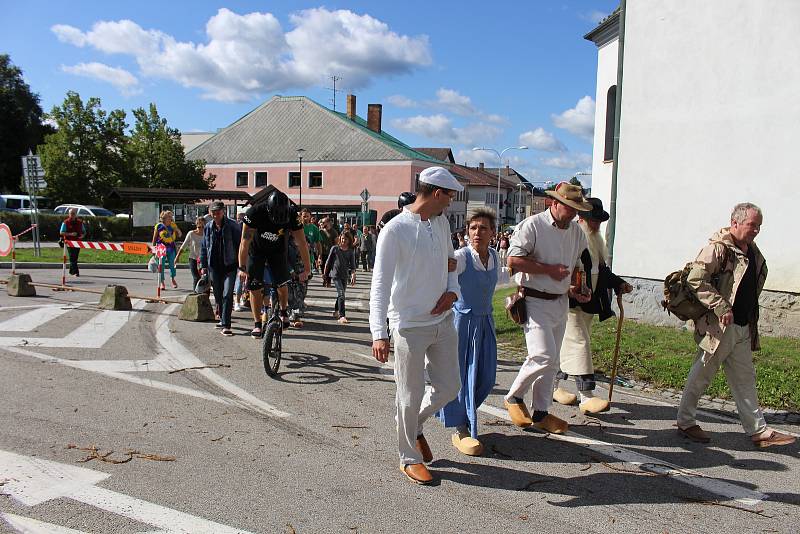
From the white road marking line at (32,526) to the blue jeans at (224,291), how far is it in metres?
5.80

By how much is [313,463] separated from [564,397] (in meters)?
2.96

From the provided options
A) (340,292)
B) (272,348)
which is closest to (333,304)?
(340,292)

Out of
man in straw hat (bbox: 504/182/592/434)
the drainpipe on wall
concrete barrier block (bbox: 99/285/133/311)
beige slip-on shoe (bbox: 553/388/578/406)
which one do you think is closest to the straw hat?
man in straw hat (bbox: 504/182/592/434)

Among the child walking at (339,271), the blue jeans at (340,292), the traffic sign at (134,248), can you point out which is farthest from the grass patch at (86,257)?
the blue jeans at (340,292)

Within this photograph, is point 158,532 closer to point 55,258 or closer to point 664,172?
point 664,172

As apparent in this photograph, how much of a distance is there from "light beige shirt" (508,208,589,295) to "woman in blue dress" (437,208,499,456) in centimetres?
36

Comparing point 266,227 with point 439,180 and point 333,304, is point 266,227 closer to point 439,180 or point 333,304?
point 439,180

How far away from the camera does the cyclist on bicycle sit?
308 inches

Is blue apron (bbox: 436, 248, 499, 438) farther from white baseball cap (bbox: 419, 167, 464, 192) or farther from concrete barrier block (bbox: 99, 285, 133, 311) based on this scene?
concrete barrier block (bbox: 99, 285, 133, 311)

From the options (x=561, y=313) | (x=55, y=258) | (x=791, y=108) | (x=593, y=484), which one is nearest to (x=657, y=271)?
(x=791, y=108)

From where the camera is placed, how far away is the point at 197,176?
2069 inches

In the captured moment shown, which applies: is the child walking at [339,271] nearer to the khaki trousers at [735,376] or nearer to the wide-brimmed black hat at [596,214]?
the wide-brimmed black hat at [596,214]

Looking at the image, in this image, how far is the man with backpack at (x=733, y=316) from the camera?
520 cm

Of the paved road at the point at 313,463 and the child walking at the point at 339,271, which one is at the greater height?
the child walking at the point at 339,271
